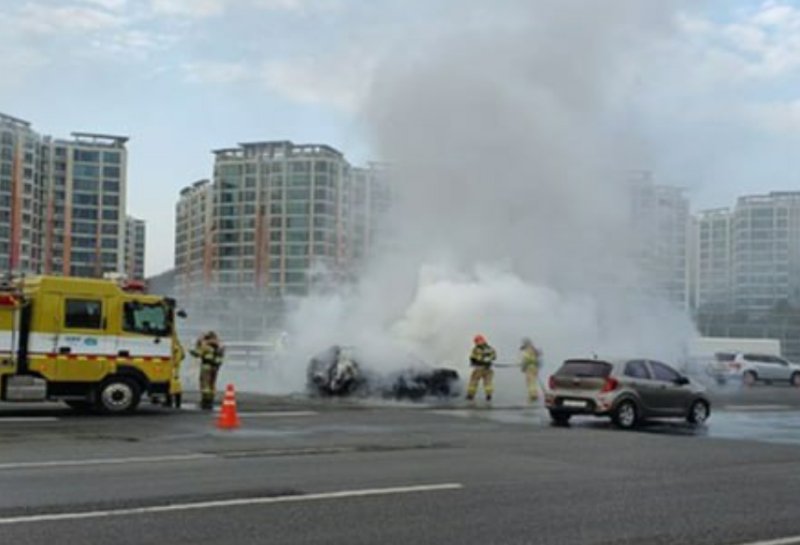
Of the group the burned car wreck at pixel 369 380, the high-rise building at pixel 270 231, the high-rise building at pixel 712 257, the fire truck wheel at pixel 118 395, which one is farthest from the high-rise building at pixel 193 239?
the fire truck wheel at pixel 118 395

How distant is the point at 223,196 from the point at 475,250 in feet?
59.8

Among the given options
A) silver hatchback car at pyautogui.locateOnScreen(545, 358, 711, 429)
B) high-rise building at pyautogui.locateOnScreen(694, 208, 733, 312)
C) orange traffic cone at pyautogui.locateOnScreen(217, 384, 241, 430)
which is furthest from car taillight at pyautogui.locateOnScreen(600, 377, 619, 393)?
high-rise building at pyautogui.locateOnScreen(694, 208, 733, 312)

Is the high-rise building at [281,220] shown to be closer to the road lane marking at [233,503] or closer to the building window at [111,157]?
the building window at [111,157]

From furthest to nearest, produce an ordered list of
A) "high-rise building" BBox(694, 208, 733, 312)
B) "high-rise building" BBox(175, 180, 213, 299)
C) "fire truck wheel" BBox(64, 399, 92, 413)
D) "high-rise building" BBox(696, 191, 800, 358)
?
"high-rise building" BBox(696, 191, 800, 358) → "high-rise building" BBox(694, 208, 733, 312) → "high-rise building" BBox(175, 180, 213, 299) → "fire truck wheel" BBox(64, 399, 92, 413)

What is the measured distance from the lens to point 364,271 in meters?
34.9

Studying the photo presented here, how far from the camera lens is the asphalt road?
7957mm

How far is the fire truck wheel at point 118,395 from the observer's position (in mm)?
18859

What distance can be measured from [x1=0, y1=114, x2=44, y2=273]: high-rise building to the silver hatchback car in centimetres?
2326

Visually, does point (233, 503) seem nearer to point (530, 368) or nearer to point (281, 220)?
point (530, 368)

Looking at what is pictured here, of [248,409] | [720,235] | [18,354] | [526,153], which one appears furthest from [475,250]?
[720,235]

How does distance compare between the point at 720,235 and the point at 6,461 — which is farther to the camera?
the point at 720,235

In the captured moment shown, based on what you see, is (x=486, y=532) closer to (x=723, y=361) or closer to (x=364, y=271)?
(x=364, y=271)

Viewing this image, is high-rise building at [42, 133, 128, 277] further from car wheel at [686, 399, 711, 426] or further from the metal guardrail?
car wheel at [686, 399, 711, 426]

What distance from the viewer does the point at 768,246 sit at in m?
50.1
